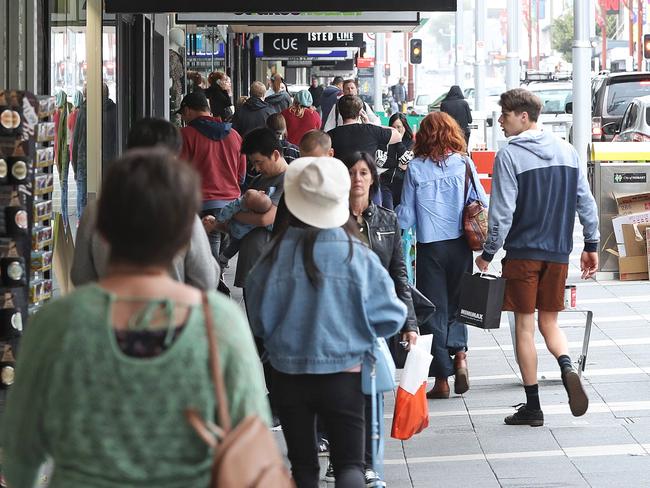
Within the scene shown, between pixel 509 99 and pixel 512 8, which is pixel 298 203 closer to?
pixel 509 99

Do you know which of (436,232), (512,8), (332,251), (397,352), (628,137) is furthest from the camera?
(512,8)

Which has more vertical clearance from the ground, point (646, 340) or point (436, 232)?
point (436, 232)

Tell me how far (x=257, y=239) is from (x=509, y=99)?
177 cm

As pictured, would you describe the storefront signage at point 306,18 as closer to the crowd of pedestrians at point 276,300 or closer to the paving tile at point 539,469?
the crowd of pedestrians at point 276,300

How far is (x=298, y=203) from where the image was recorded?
5062mm

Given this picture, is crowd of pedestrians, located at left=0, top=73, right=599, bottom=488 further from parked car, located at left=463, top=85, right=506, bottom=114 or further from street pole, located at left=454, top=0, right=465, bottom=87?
parked car, located at left=463, top=85, right=506, bottom=114

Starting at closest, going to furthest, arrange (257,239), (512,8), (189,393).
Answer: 1. (189,393)
2. (257,239)
3. (512,8)

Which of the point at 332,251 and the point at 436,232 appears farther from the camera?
the point at 436,232

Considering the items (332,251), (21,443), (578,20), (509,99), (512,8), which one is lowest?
(21,443)

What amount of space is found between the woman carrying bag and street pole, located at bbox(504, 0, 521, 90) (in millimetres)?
23138

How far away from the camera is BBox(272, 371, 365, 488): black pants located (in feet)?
16.3

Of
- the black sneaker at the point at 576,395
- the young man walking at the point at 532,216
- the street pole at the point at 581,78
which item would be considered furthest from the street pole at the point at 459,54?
the black sneaker at the point at 576,395

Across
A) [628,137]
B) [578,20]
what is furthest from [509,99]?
[628,137]

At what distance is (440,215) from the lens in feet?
29.0
